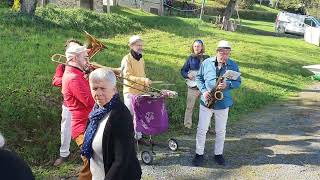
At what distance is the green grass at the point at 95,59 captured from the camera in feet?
24.7

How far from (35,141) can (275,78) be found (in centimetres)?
1015

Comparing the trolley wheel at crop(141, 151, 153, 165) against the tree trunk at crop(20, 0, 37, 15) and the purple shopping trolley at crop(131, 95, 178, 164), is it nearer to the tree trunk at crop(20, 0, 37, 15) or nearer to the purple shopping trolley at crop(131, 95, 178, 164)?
the purple shopping trolley at crop(131, 95, 178, 164)

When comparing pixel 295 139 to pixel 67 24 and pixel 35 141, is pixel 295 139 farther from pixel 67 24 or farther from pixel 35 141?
pixel 67 24

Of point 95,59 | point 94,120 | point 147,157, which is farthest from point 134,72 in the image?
point 95,59

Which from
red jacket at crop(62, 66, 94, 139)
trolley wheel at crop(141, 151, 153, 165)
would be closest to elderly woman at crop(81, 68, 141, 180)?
red jacket at crop(62, 66, 94, 139)

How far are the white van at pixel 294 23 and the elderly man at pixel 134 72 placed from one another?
33.5m

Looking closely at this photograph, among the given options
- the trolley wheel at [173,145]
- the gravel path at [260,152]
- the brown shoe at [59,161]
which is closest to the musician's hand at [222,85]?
the gravel path at [260,152]

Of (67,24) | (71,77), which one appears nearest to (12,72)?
(71,77)

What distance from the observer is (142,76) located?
295 inches

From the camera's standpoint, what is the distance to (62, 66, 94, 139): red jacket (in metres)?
5.47

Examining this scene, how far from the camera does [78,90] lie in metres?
5.48

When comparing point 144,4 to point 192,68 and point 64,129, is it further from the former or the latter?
point 64,129

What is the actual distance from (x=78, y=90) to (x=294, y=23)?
1435 inches

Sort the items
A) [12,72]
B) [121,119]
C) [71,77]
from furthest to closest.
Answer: [12,72], [71,77], [121,119]
